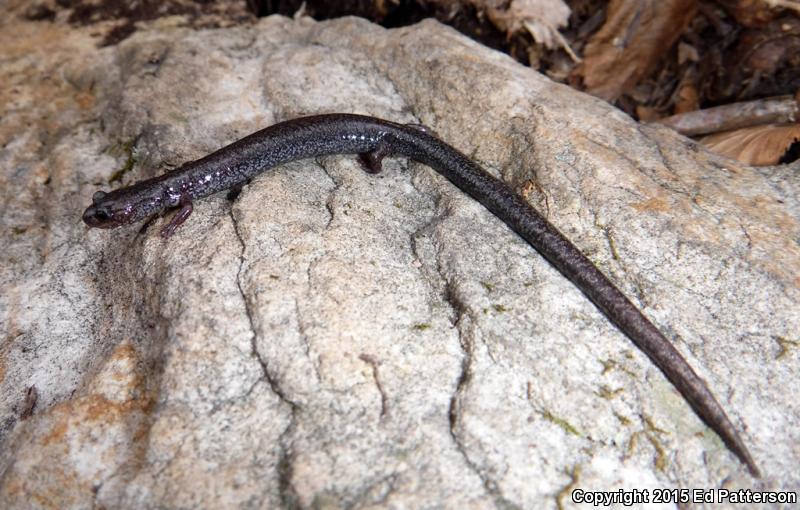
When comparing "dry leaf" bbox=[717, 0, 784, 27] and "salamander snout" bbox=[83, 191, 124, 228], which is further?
"dry leaf" bbox=[717, 0, 784, 27]

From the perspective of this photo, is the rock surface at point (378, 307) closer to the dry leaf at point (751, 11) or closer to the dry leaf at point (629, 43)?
the dry leaf at point (629, 43)

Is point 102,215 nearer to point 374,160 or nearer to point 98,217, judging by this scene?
point 98,217

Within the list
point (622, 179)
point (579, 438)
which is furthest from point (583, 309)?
point (622, 179)

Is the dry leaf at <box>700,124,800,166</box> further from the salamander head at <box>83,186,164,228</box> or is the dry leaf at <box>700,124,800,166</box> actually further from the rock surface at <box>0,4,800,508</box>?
the salamander head at <box>83,186,164,228</box>

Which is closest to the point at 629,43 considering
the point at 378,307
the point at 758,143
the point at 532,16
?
the point at 532,16

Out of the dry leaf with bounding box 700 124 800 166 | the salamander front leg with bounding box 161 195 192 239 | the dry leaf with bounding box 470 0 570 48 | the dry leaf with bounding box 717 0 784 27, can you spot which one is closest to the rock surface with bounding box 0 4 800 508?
the salamander front leg with bounding box 161 195 192 239

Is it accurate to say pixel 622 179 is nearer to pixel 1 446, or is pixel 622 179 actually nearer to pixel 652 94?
pixel 652 94
